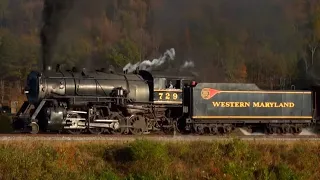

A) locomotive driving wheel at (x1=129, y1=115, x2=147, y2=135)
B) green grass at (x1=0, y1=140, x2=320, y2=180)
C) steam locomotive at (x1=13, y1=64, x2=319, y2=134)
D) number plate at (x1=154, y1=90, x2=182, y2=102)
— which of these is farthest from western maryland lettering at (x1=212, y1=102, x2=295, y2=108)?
green grass at (x1=0, y1=140, x2=320, y2=180)

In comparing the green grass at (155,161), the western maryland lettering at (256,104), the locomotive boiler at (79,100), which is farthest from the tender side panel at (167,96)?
the green grass at (155,161)

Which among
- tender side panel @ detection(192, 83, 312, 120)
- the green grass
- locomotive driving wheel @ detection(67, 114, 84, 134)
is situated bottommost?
the green grass

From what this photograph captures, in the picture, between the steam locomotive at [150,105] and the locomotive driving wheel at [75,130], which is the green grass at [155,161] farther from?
the locomotive driving wheel at [75,130]

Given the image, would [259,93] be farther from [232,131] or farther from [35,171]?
[35,171]

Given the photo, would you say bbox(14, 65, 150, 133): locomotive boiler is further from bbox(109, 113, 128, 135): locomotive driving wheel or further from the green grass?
the green grass

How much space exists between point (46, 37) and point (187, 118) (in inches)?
337

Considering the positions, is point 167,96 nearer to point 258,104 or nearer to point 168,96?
point 168,96

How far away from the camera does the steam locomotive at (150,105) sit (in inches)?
904

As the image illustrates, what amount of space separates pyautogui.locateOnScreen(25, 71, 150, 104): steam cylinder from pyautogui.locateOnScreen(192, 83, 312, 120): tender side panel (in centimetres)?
291

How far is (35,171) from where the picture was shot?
54.1 ft

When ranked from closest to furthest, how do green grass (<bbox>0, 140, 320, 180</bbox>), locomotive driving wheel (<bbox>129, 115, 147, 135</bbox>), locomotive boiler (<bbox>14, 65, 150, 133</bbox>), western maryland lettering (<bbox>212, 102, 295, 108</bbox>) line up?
green grass (<bbox>0, 140, 320, 180</bbox>), locomotive boiler (<bbox>14, 65, 150, 133</bbox>), locomotive driving wheel (<bbox>129, 115, 147, 135</bbox>), western maryland lettering (<bbox>212, 102, 295, 108</bbox>)

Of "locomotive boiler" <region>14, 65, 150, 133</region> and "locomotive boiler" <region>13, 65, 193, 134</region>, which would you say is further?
"locomotive boiler" <region>13, 65, 193, 134</region>

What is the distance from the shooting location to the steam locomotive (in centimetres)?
2295

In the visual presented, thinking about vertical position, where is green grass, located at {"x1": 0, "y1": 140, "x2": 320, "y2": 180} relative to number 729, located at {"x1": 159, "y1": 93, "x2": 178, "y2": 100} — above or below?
below
